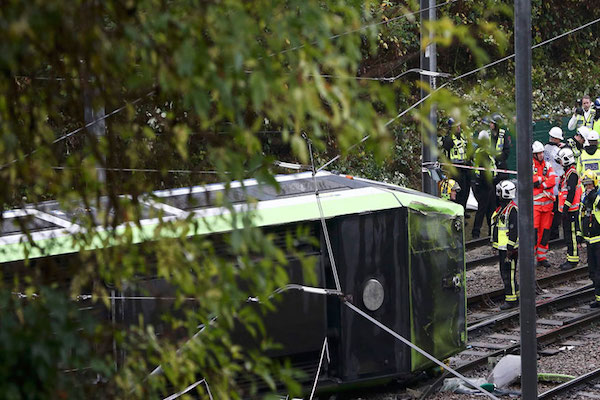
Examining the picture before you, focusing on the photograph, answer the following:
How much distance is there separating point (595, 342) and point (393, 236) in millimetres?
4880

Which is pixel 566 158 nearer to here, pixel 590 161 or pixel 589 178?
pixel 590 161

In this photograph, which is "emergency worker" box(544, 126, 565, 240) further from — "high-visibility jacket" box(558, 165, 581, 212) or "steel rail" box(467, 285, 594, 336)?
"steel rail" box(467, 285, 594, 336)

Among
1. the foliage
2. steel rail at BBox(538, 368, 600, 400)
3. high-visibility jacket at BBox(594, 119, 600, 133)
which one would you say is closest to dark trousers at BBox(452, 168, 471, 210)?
high-visibility jacket at BBox(594, 119, 600, 133)

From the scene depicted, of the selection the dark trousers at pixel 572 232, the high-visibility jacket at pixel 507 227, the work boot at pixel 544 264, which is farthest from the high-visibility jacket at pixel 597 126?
the high-visibility jacket at pixel 507 227

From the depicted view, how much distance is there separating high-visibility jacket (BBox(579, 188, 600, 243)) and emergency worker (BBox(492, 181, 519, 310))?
1097mm

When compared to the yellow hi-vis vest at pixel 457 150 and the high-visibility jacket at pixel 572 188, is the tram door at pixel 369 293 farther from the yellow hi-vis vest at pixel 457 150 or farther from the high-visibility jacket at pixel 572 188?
the yellow hi-vis vest at pixel 457 150

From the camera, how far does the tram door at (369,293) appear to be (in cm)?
891

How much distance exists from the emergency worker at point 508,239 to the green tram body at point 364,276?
4.47m

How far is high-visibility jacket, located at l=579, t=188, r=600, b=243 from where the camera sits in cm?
1400

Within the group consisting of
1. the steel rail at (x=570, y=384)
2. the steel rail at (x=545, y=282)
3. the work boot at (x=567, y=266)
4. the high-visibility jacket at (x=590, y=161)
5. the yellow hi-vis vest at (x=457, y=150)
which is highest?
the yellow hi-vis vest at (x=457, y=150)

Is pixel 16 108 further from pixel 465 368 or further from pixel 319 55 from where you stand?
pixel 465 368

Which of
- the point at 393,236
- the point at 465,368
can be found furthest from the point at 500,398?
→ the point at 393,236

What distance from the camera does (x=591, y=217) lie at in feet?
46.3

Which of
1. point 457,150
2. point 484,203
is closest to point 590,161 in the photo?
point 457,150
